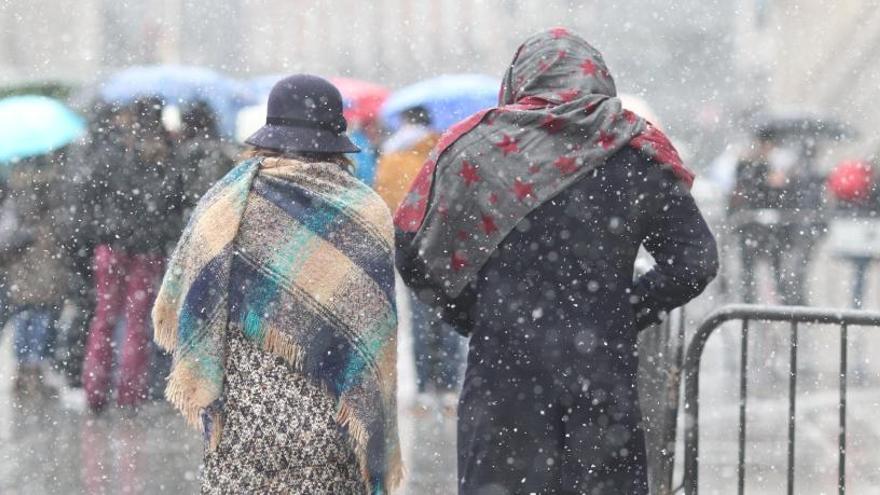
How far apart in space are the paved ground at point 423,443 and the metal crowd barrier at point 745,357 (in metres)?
1.97

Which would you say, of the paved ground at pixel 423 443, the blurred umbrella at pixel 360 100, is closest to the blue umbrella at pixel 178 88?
the blurred umbrella at pixel 360 100

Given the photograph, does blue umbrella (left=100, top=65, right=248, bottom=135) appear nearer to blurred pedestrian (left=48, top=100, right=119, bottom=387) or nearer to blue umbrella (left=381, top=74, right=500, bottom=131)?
blurred pedestrian (left=48, top=100, right=119, bottom=387)

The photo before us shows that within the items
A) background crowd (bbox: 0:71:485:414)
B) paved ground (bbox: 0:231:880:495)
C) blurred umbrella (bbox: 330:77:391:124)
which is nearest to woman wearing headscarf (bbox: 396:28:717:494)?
paved ground (bbox: 0:231:880:495)

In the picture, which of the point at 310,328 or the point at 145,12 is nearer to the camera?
the point at 310,328

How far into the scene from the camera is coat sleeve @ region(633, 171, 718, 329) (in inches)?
173

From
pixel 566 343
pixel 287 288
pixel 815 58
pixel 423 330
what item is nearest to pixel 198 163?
pixel 423 330

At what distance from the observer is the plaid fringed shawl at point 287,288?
14.2 feet

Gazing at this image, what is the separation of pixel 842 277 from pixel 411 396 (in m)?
9.76

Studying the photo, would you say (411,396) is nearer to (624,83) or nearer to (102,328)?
(102,328)

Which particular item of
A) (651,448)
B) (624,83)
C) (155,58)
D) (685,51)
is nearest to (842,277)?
(651,448)

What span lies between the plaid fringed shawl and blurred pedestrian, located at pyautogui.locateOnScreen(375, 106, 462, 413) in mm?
4525

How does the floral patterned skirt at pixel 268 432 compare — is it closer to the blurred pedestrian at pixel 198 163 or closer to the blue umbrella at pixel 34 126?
the blurred pedestrian at pixel 198 163

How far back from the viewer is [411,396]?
9789 mm

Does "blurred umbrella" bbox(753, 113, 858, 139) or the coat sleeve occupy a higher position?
the coat sleeve
